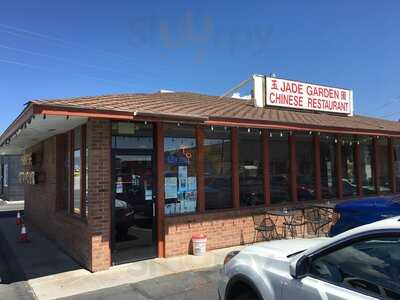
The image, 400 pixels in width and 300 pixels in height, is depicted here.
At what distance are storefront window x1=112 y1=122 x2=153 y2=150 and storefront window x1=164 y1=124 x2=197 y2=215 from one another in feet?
1.34

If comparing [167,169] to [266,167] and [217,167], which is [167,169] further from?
[266,167]

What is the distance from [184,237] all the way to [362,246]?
20.7ft

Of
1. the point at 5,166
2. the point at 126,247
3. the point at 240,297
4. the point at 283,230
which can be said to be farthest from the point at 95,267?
the point at 5,166

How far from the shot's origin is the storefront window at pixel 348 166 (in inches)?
514

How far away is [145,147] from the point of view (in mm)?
8898

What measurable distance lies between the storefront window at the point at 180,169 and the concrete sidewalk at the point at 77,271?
1204mm

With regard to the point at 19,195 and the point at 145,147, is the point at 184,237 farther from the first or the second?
the point at 19,195

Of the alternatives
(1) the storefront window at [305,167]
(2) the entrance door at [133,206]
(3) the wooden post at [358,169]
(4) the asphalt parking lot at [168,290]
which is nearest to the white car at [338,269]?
(4) the asphalt parking lot at [168,290]

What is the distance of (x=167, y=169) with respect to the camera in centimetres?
910

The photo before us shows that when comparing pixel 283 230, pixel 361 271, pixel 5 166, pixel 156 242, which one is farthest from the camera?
pixel 5 166

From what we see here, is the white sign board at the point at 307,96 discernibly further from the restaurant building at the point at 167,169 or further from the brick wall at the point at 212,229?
the brick wall at the point at 212,229

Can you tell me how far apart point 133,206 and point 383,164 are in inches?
390

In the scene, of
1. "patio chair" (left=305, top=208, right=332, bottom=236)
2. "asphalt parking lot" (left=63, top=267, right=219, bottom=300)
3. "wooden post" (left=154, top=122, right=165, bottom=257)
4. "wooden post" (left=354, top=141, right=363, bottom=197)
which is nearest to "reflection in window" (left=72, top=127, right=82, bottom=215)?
"wooden post" (left=154, top=122, right=165, bottom=257)

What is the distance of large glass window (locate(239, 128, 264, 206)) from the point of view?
10375 mm
